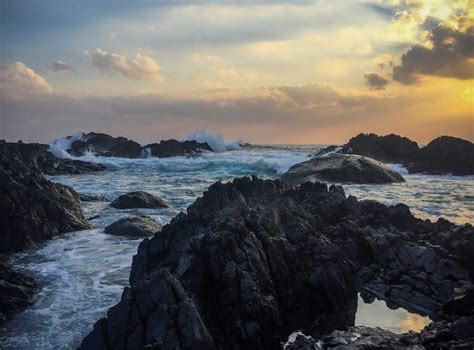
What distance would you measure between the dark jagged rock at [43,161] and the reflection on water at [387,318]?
55640mm

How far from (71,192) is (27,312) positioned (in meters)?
20.6

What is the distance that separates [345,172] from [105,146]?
7725 cm

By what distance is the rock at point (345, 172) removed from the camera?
145ft

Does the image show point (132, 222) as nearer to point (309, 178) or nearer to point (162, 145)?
point (309, 178)

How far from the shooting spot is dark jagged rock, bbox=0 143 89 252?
77.8ft

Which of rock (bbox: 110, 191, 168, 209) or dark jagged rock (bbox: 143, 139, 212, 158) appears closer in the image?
rock (bbox: 110, 191, 168, 209)

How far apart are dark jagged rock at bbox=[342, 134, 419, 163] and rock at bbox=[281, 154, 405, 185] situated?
2073 cm

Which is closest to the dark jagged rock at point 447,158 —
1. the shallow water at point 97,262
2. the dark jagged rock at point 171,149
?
the shallow water at point 97,262

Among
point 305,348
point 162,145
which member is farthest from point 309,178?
point 162,145

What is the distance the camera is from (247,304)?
12859 millimetres

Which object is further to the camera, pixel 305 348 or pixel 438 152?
pixel 438 152

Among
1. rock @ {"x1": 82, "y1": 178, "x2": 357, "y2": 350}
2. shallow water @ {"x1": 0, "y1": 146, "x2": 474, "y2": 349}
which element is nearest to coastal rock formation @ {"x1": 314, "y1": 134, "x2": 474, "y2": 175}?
shallow water @ {"x1": 0, "y1": 146, "x2": 474, "y2": 349}

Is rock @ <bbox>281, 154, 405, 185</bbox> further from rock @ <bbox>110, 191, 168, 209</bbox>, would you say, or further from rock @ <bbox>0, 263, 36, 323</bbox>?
rock @ <bbox>0, 263, 36, 323</bbox>

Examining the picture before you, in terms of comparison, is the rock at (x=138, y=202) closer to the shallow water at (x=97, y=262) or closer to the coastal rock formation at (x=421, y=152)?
the shallow water at (x=97, y=262)
